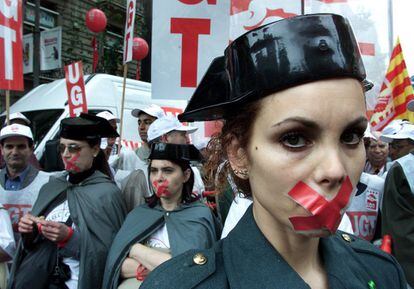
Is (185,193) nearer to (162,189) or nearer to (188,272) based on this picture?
(162,189)

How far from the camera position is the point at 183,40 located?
404 centimetres

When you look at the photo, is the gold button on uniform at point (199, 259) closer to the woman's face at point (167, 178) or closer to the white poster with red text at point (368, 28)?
the woman's face at point (167, 178)

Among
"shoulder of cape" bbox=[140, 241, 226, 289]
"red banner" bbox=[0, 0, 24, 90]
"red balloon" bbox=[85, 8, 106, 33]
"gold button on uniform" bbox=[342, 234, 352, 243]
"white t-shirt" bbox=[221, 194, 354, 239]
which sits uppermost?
"red balloon" bbox=[85, 8, 106, 33]

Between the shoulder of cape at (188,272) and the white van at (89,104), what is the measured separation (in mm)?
5739

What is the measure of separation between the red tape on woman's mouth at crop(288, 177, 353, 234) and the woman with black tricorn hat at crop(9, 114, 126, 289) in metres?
2.21

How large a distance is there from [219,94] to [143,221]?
191 cm

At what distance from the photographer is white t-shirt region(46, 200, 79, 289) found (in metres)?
3.01

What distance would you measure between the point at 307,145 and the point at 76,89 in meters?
5.00

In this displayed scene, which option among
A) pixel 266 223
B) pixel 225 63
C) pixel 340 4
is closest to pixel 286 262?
pixel 266 223

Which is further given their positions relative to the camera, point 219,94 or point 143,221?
point 143,221

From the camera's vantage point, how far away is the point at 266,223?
46.9 inches

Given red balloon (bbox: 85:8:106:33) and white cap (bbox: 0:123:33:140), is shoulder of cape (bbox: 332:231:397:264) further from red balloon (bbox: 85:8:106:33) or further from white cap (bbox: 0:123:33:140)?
red balloon (bbox: 85:8:106:33)

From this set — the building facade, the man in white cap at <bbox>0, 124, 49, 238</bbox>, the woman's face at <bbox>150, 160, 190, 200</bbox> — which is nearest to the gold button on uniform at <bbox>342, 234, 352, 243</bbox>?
the woman's face at <bbox>150, 160, 190, 200</bbox>

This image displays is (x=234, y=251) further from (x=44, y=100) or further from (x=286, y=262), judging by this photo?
(x=44, y=100)
